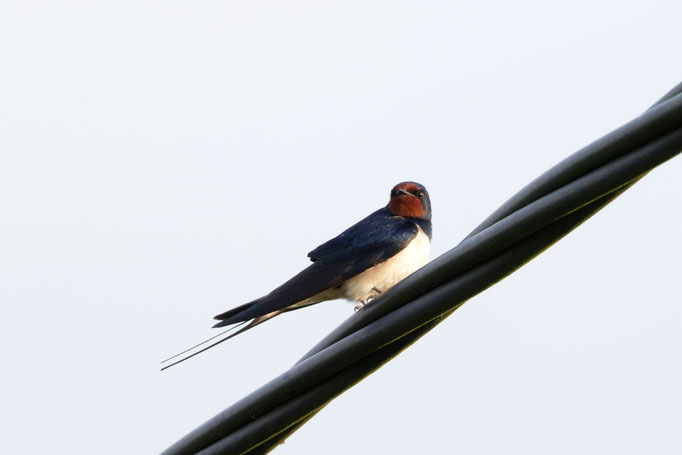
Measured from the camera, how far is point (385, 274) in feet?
14.2

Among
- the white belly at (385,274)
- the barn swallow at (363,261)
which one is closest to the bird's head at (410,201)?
the barn swallow at (363,261)

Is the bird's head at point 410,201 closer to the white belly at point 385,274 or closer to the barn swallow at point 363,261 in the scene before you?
the barn swallow at point 363,261

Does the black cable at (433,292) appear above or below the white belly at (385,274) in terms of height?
below

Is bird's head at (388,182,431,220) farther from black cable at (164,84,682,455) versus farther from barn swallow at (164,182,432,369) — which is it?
black cable at (164,84,682,455)

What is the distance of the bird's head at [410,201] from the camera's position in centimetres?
483

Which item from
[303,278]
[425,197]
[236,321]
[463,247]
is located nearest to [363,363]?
[463,247]

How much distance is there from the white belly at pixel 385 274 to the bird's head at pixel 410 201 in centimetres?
35

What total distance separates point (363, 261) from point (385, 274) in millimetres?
140

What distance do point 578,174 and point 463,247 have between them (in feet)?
0.78

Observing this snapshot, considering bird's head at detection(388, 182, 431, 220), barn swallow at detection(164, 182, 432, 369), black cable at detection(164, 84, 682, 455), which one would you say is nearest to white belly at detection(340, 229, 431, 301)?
barn swallow at detection(164, 182, 432, 369)

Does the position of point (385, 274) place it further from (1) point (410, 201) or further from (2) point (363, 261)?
(1) point (410, 201)

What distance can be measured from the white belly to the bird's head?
0.35 m

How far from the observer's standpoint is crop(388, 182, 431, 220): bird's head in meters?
4.83

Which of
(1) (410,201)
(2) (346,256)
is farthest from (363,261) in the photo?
(1) (410,201)
